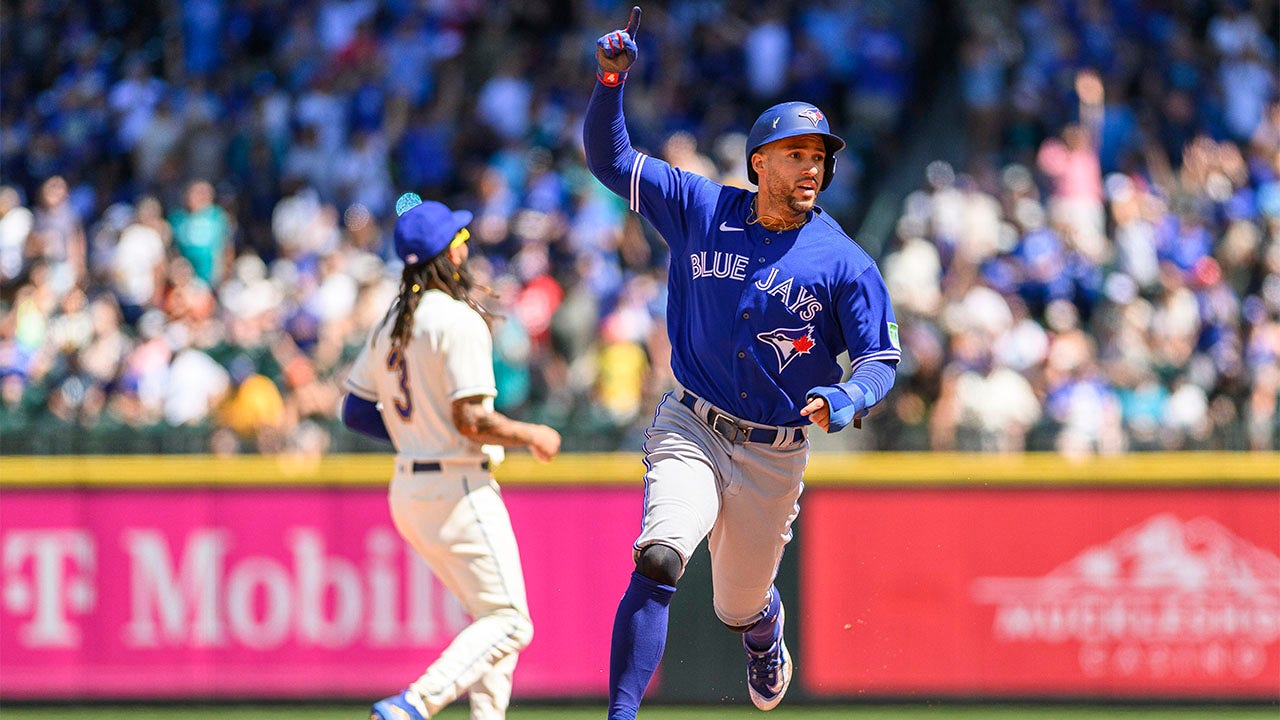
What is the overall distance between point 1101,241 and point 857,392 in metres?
8.23

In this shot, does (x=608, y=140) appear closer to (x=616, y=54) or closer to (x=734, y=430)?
(x=616, y=54)

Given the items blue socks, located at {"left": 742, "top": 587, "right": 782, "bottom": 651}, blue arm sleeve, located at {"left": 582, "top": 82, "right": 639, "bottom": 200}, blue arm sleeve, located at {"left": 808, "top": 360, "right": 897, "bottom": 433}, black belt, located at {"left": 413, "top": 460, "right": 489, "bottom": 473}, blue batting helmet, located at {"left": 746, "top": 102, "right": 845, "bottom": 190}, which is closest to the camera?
blue arm sleeve, located at {"left": 808, "top": 360, "right": 897, "bottom": 433}

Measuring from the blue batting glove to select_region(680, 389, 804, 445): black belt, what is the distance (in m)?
1.24

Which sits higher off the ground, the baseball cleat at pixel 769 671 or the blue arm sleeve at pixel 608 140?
the blue arm sleeve at pixel 608 140

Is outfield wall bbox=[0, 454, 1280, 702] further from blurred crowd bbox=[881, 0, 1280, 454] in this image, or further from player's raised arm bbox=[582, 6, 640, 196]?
player's raised arm bbox=[582, 6, 640, 196]

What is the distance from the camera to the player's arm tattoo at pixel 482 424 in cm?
735

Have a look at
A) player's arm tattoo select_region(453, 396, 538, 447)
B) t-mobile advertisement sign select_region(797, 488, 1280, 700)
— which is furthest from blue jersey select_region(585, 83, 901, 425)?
t-mobile advertisement sign select_region(797, 488, 1280, 700)

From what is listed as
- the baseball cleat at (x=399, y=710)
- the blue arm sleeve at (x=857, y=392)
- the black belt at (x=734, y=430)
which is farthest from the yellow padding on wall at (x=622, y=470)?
→ the blue arm sleeve at (x=857, y=392)

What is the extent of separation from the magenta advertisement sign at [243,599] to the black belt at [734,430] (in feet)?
15.3

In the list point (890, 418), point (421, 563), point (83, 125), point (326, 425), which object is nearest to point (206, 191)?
point (83, 125)

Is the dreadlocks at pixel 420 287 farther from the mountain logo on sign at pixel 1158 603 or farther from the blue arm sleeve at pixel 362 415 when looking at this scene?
the mountain logo on sign at pixel 1158 603

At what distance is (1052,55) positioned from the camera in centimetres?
1582

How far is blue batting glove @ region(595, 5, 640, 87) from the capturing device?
6941 mm

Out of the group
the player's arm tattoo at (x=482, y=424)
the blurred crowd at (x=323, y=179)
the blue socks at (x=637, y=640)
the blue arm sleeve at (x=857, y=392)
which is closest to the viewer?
the blue arm sleeve at (x=857, y=392)
